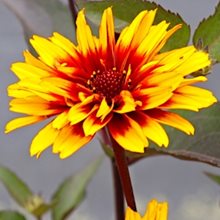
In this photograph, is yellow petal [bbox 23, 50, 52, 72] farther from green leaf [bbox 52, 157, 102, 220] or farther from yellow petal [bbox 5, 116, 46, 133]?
green leaf [bbox 52, 157, 102, 220]

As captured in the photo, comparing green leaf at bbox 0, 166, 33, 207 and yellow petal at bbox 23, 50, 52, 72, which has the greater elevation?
yellow petal at bbox 23, 50, 52, 72

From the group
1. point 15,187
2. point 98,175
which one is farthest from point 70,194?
point 98,175

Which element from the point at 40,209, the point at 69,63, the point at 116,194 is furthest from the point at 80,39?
the point at 40,209

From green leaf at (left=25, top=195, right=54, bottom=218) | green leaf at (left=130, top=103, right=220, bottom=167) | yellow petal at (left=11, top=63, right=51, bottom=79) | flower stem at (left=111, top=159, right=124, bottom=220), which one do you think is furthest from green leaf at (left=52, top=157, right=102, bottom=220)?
yellow petal at (left=11, top=63, right=51, bottom=79)

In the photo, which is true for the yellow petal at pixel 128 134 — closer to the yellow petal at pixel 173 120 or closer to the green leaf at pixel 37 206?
the yellow petal at pixel 173 120

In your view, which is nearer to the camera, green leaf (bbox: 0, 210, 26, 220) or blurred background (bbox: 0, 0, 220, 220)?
green leaf (bbox: 0, 210, 26, 220)

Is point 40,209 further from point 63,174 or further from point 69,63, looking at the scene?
point 63,174
